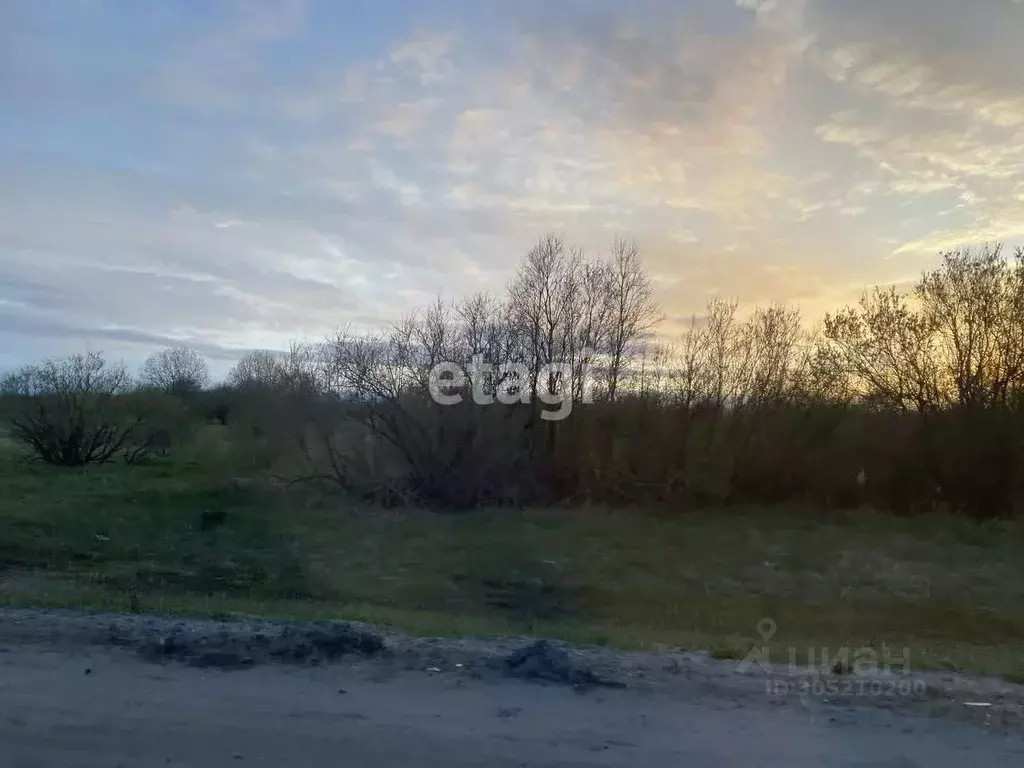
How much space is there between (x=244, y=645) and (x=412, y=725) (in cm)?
291

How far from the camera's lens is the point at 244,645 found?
851 cm

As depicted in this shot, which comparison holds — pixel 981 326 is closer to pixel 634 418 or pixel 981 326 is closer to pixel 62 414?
pixel 634 418

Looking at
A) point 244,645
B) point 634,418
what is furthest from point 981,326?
point 244,645

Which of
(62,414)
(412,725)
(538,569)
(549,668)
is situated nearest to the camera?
(412,725)

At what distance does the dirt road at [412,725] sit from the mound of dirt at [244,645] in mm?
264

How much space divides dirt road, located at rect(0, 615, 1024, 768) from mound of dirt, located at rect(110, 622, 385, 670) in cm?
26

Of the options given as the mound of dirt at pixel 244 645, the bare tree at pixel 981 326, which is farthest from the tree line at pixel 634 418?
the mound of dirt at pixel 244 645

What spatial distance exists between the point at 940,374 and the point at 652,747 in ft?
102

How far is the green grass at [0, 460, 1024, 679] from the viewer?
14.3m

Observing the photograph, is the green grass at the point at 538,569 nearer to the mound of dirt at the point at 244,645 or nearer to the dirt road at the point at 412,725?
the mound of dirt at the point at 244,645

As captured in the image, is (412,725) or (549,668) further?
(549,668)

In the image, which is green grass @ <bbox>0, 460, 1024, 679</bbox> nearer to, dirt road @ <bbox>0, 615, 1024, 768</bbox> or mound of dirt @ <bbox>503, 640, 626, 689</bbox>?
mound of dirt @ <bbox>503, 640, 626, 689</bbox>

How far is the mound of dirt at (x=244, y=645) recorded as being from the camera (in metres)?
8.11

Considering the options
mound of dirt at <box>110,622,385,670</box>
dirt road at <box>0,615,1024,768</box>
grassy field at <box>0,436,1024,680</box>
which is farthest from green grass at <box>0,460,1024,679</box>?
dirt road at <box>0,615,1024,768</box>
